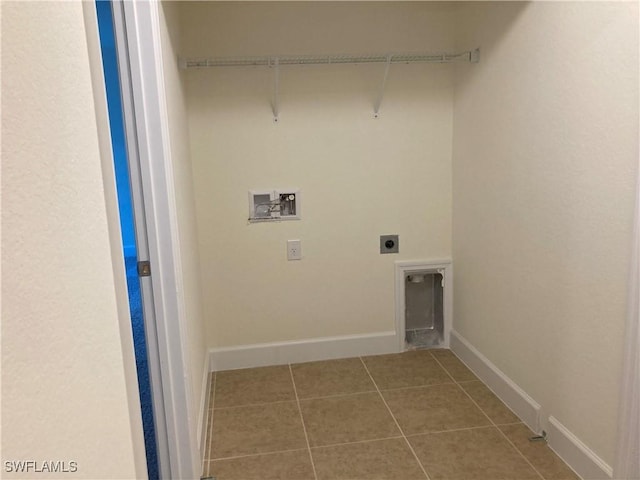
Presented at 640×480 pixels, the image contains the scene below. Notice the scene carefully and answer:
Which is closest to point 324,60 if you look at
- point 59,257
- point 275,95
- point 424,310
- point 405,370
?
point 275,95

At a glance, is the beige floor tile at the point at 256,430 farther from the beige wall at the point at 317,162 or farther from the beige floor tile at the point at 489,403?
the beige floor tile at the point at 489,403

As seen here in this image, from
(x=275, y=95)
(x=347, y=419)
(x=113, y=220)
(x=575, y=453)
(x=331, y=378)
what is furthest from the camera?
(x=331, y=378)

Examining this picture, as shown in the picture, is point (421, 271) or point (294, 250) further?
point (421, 271)

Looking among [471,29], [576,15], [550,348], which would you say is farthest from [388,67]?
[550,348]

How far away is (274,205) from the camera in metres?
2.88

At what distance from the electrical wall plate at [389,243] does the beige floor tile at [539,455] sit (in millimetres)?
1148

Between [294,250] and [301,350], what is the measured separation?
62 centimetres

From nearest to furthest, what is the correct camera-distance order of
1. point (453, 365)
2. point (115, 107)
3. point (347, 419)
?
point (347, 419)
point (453, 365)
point (115, 107)

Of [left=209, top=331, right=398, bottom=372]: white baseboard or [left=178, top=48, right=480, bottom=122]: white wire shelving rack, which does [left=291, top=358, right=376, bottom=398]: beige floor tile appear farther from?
[left=178, top=48, right=480, bottom=122]: white wire shelving rack

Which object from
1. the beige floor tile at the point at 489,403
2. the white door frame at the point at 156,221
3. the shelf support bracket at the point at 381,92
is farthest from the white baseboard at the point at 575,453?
the shelf support bracket at the point at 381,92

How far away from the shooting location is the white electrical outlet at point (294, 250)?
2945 millimetres

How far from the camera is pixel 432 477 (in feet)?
6.68

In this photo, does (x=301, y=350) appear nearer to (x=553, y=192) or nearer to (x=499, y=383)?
(x=499, y=383)

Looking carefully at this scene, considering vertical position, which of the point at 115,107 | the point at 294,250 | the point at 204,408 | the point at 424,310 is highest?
the point at 115,107
